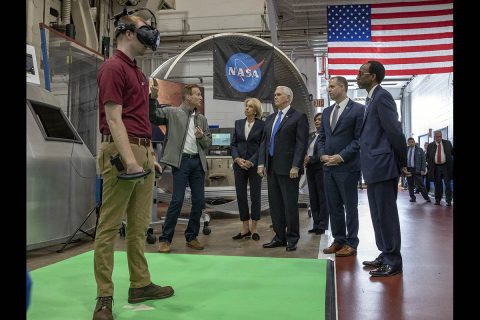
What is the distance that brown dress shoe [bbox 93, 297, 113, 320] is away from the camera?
6.95 feet

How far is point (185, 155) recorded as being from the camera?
4.15 metres

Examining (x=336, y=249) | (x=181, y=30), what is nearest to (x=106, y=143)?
(x=336, y=249)

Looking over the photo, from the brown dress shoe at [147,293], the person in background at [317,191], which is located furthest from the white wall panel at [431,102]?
the brown dress shoe at [147,293]

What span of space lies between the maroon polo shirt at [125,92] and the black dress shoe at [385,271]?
1996 mm

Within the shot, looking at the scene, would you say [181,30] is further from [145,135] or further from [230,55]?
[145,135]

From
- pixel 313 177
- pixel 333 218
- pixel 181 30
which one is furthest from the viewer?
pixel 181 30

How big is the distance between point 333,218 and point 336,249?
0.31 metres

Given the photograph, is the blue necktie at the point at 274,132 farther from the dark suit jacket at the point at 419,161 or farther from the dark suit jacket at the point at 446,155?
the dark suit jacket at the point at 419,161

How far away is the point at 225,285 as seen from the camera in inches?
112

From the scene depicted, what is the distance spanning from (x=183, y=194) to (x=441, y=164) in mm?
7251

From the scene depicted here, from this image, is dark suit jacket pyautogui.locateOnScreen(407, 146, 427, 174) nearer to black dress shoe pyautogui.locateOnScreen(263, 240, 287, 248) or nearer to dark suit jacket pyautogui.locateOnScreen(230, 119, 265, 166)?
dark suit jacket pyautogui.locateOnScreen(230, 119, 265, 166)

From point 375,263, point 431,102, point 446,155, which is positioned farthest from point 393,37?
point 431,102

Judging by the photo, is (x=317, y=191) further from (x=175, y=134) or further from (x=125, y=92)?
(x=125, y=92)
